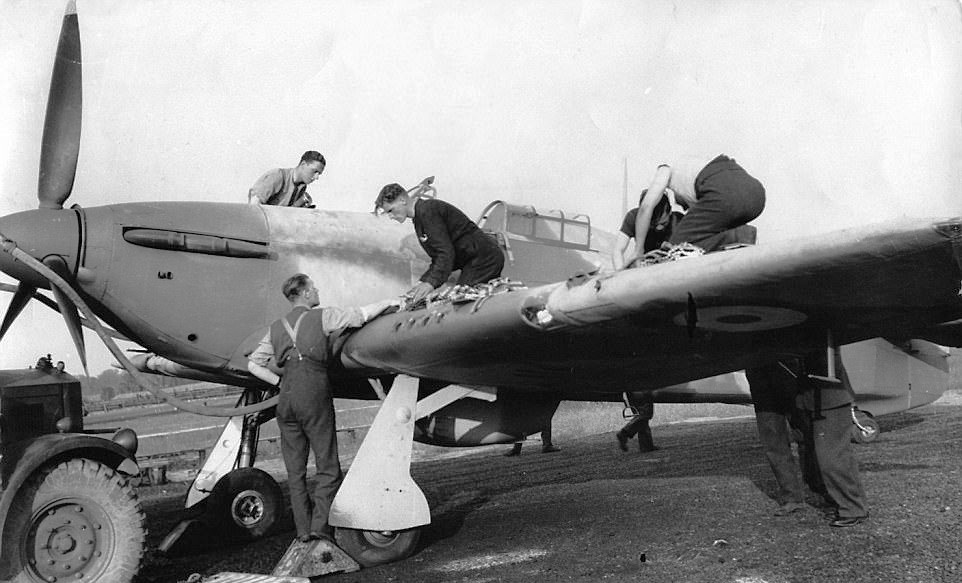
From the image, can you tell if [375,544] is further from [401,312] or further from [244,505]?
[244,505]

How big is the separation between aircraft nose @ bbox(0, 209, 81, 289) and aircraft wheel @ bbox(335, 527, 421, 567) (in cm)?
272

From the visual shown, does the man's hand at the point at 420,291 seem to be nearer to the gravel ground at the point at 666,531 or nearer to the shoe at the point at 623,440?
the gravel ground at the point at 666,531

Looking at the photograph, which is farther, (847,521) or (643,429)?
(643,429)

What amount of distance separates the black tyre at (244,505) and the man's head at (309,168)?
246 centimetres

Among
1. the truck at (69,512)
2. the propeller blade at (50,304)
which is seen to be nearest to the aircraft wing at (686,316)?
the truck at (69,512)

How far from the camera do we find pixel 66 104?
6.34 metres

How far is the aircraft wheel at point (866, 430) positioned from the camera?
10.3 meters

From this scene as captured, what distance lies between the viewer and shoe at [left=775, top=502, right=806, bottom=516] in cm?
528

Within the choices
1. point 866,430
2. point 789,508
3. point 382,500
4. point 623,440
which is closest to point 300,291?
point 382,500

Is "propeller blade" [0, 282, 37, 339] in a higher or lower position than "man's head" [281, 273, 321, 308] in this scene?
higher

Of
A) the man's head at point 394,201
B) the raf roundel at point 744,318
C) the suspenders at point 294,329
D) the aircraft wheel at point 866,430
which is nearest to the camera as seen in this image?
the raf roundel at point 744,318

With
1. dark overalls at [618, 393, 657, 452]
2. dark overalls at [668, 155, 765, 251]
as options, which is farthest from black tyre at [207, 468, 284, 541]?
dark overalls at [618, 393, 657, 452]

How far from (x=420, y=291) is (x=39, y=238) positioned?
2.68 meters

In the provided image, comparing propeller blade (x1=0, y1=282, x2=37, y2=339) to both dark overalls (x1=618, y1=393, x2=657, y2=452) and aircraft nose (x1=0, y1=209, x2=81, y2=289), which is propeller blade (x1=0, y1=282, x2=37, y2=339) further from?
dark overalls (x1=618, y1=393, x2=657, y2=452)
